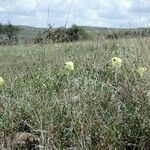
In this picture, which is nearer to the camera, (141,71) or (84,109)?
(84,109)

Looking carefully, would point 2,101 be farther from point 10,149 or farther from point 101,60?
point 101,60

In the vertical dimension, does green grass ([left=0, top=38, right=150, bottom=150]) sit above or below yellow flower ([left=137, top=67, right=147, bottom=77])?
below

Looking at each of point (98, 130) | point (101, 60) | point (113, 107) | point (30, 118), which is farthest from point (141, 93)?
point (101, 60)

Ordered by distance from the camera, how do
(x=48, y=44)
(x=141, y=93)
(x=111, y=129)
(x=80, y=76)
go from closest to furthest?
(x=111, y=129) < (x=141, y=93) < (x=80, y=76) < (x=48, y=44)

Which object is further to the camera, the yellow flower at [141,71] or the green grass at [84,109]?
the yellow flower at [141,71]

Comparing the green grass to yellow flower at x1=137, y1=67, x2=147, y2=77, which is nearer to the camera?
the green grass

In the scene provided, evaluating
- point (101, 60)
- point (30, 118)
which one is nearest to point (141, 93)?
point (30, 118)

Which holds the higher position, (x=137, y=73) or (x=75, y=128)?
(x=137, y=73)

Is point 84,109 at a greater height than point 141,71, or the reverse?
point 141,71

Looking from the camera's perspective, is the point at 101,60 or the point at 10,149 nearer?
the point at 10,149

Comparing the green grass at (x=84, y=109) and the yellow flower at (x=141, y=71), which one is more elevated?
the yellow flower at (x=141, y=71)

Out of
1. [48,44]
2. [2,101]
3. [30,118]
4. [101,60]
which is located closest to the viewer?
[30,118]

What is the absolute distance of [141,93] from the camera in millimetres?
3861

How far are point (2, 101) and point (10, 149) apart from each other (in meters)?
0.99
